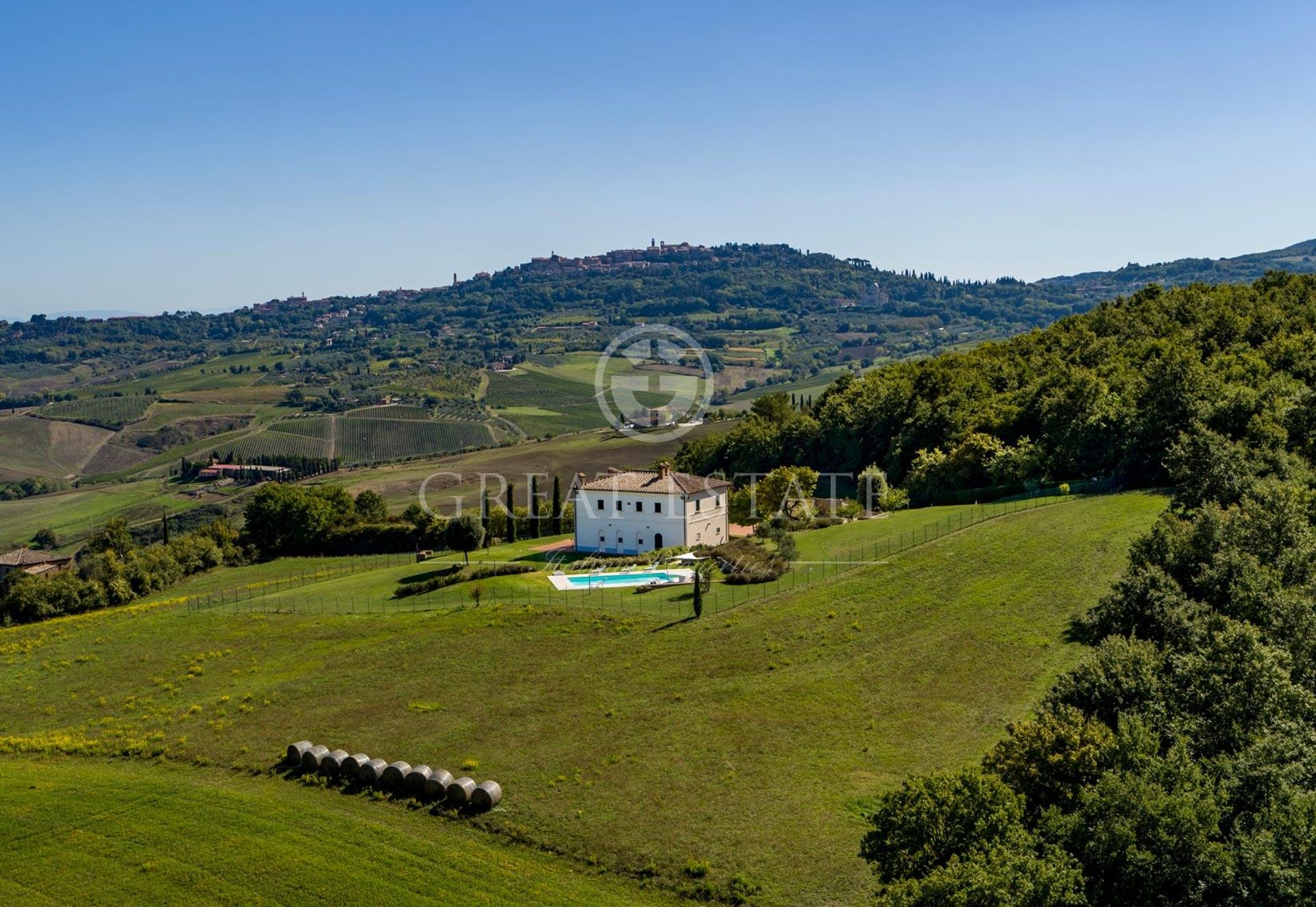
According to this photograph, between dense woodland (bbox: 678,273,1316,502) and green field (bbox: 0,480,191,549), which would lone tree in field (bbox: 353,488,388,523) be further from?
green field (bbox: 0,480,191,549)

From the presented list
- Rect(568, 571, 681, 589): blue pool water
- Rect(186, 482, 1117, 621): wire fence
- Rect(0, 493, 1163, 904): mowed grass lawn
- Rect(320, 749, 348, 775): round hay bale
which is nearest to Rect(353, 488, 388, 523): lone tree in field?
Rect(186, 482, 1117, 621): wire fence

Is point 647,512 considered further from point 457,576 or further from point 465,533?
point 457,576

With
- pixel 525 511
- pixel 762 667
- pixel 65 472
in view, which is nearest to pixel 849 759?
pixel 762 667

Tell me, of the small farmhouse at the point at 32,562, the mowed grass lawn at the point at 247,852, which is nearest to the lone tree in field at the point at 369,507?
the small farmhouse at the point at 32,562

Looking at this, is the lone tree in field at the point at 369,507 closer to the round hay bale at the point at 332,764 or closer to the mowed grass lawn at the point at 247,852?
the mowed grass lawn at the point at 247,852

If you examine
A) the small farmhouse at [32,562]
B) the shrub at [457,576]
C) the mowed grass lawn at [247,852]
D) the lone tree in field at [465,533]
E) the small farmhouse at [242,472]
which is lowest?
the small farmhouse at [242,472]

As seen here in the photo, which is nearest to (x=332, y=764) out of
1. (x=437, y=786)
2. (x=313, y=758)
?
(x=313, y=758)
